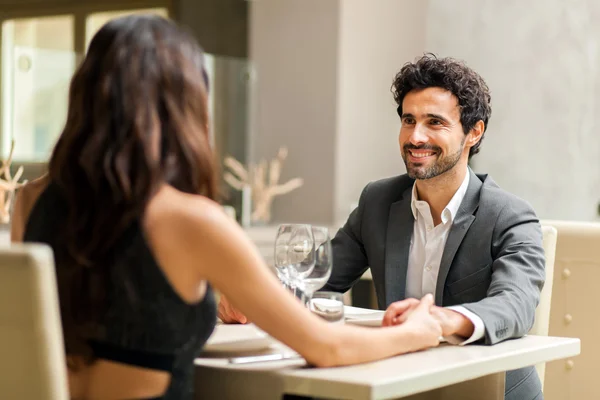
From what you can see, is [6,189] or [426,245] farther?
[6,189]

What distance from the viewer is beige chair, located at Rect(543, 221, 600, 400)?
8.32ft

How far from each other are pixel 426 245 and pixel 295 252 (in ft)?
2.17

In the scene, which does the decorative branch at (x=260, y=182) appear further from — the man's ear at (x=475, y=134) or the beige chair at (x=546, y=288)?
the beige chair at (x=546, y=288)

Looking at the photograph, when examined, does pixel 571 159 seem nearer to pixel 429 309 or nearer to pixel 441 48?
pixel 441 48

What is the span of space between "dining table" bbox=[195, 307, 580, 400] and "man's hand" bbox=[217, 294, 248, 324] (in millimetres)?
117

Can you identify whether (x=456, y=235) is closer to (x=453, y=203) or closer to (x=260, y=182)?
(x=453, y=203)

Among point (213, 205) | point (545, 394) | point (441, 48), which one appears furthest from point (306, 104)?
point (213, 205)

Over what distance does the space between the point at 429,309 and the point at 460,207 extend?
60 centimetres

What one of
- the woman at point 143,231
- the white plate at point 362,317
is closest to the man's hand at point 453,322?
the white plate at point 362,317

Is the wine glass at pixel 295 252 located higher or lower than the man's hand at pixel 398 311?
higher

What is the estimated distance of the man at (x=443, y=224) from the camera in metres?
2.21

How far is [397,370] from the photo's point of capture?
1.49m

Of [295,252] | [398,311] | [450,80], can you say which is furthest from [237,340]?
[450,80]

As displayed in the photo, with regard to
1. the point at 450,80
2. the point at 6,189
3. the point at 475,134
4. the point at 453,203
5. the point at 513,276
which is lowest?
the point at 6,189
